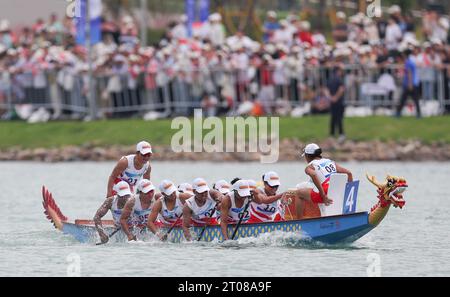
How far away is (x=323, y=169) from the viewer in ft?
94.1

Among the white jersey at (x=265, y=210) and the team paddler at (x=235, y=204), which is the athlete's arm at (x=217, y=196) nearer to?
the team paddler at (x=235, y=204)

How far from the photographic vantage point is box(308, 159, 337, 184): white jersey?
93.8 feet

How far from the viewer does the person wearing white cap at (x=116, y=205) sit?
2962cm

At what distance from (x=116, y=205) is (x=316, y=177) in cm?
388

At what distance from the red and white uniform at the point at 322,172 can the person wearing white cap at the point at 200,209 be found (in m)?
1.74

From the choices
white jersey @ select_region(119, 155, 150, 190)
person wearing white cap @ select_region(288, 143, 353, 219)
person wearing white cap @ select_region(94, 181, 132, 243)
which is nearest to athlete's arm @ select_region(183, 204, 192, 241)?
person wearing white cap @ select_region(94, 181, 132, 243)

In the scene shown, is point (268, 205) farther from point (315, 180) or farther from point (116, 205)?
point (116, 205)

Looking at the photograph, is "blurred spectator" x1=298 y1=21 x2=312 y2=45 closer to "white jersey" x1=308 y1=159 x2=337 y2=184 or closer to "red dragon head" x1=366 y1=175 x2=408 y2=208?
"white jersey" x1=308 y1=159 x2=337 y2=184

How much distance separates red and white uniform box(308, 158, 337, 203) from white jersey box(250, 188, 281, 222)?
750 millimetres

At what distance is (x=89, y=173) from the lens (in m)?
45.5

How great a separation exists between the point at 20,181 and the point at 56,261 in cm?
1600
